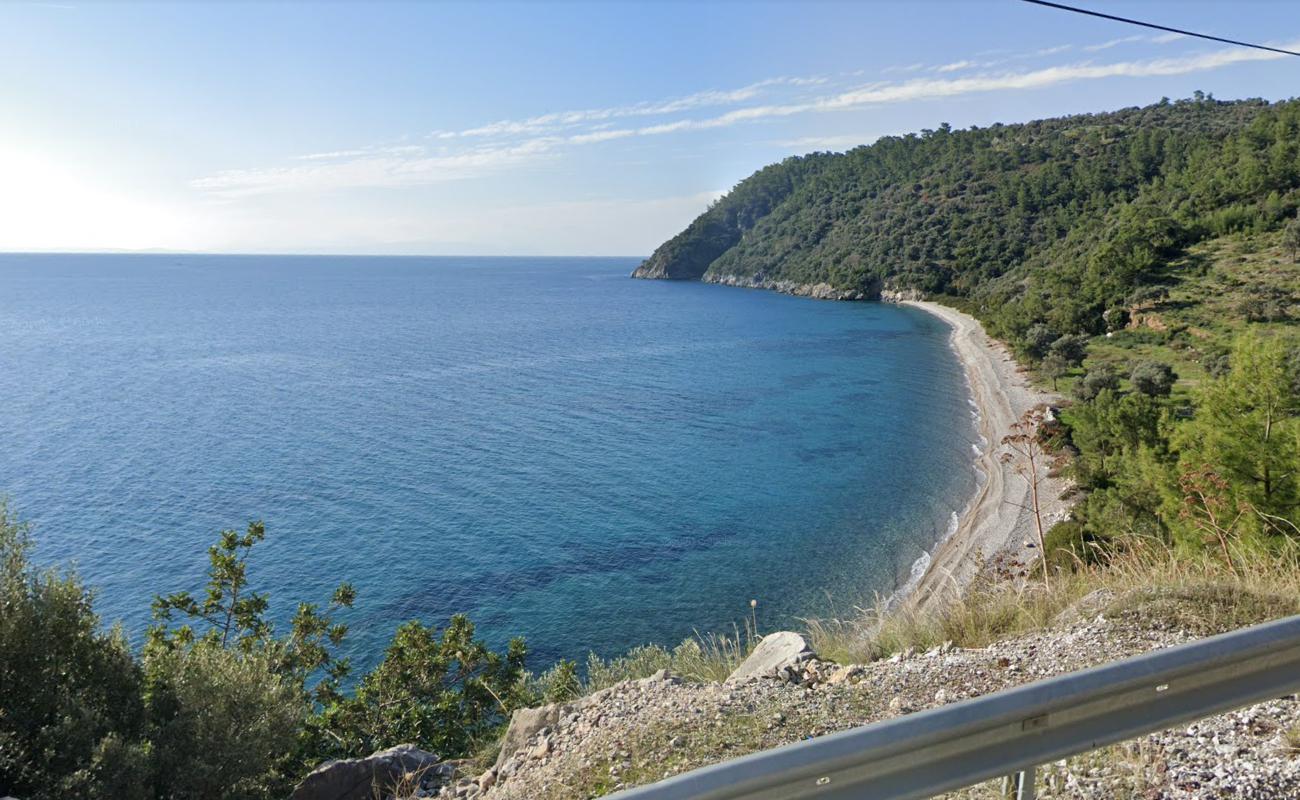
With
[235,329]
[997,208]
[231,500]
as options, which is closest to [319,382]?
[231,500]

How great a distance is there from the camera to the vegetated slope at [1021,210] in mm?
63438

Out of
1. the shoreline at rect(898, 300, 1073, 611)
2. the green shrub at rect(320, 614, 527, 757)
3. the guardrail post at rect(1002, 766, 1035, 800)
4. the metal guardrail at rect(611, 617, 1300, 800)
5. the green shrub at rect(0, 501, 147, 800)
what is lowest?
the shoreline at rect(898, 300, 1073, 611)

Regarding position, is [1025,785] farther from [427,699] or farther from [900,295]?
[900,295]

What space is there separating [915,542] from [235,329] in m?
89.7

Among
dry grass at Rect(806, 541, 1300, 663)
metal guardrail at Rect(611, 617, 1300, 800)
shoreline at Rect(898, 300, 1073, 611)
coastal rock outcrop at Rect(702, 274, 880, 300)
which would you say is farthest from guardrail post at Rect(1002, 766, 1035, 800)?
coastal rock outcrop at Rect(702, 274, 880, 300)

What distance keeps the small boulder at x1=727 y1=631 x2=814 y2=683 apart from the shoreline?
1.40 m

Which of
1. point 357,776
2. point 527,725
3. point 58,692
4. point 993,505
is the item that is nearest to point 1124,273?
point 993,505

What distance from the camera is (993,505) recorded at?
107 feet

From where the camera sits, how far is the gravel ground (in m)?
3.27

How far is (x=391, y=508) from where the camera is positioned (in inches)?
1297

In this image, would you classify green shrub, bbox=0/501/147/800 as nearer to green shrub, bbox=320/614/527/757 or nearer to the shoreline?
green shrub, bbox=320/614/527/757

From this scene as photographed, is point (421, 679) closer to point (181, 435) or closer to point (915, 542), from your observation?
point (915, 542)

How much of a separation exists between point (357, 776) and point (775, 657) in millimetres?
3948

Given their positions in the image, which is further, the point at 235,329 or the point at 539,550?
the point at 235,329
